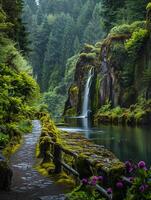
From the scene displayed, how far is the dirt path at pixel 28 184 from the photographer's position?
34.7 feet

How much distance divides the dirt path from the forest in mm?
26

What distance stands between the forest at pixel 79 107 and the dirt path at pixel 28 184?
3 centimetres

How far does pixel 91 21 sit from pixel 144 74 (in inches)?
3624

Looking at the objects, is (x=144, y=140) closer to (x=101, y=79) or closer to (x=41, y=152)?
(x=41, y=152)

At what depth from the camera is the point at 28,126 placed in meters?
27.2

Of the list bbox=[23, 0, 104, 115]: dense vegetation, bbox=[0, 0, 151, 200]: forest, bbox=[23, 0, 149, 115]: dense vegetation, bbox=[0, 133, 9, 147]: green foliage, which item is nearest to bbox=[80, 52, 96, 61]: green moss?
bbox=[0, 0, 151, 200]: forest

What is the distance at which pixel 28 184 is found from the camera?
1198cm

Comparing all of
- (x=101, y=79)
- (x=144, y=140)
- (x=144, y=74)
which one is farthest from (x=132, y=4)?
(x=144, y=140)

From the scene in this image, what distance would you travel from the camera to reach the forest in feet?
34.2

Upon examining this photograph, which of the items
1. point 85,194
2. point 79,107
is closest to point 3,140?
point 85,194

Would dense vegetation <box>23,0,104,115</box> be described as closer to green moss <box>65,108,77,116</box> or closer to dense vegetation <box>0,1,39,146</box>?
green moss <box>65,108,77,116</box>

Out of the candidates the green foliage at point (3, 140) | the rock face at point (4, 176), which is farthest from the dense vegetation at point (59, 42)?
the rock face at point (4, 176)

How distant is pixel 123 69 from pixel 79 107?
54.3 feet

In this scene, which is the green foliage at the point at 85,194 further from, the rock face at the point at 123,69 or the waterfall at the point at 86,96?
the waterfall at the point at 86,96
